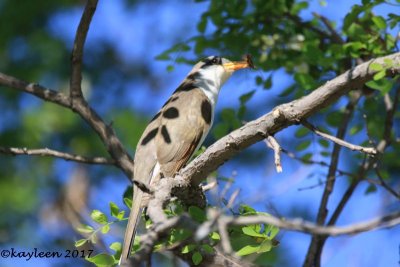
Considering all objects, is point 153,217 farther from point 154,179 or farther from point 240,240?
point 154,179

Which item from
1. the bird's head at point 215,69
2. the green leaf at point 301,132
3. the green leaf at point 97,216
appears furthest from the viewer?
the bird's head at point 215,69

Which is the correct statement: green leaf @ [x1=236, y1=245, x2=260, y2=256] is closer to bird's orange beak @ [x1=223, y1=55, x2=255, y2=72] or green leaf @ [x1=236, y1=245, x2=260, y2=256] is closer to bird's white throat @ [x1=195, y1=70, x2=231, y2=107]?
bird's orange beak @ [x1=223, y1=55, x2=255, y2=72]

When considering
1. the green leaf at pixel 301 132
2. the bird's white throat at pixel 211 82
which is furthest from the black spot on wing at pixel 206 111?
the green leaf at pixel 301 132

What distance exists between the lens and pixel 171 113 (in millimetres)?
5129

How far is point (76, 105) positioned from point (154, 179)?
31.0 inches

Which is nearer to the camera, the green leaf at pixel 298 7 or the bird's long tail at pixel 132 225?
the bird's long tail at pixel 132 225

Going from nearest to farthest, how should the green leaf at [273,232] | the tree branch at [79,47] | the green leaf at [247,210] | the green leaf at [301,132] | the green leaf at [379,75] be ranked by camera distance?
the green leaf at [273,232] < the green leaf at [247,210] < the green leaf at [379,75] < the tree branch at [79,47] < the green leaf at [301,132]

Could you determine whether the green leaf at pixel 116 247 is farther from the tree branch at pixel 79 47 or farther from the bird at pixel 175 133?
the tree branch at pixel 79 47

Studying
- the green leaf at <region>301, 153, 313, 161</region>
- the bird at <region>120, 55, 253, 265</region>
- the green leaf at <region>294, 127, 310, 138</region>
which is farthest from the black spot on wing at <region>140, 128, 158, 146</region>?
the green leaf at <region>301, 153, 313, 161</region>

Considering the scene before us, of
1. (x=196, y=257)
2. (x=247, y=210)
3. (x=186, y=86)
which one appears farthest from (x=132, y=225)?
(x=186, y=86)

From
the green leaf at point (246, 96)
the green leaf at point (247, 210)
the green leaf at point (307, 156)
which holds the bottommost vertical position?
the green leaf at point (247, 210)

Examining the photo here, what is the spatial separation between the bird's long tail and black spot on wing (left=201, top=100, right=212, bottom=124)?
1294 millimetres

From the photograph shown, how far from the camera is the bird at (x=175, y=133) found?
193 inches

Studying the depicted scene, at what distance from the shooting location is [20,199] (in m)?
9.30
